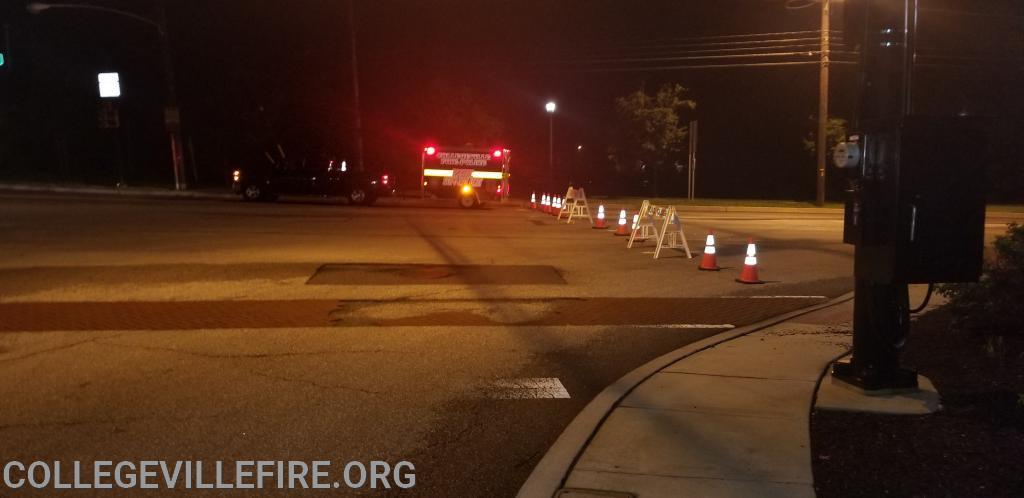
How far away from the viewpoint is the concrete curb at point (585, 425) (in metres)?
4.94

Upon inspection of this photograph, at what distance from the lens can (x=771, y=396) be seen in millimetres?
6629

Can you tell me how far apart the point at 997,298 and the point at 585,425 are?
14.1 feet

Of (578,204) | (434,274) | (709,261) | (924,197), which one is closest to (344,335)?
(434,274)

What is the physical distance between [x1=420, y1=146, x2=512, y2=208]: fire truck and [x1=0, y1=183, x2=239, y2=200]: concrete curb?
8.09 meters

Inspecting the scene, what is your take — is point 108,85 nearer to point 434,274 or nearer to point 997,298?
point 434,274

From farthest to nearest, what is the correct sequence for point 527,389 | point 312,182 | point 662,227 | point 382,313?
point 312,182 → point 662,227 → point 382,313 → point 527,389

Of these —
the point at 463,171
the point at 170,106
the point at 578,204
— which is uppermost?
the point at 170,106

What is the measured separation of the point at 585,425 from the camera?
5.94 metres

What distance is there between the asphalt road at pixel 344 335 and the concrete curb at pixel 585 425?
0.15 meters

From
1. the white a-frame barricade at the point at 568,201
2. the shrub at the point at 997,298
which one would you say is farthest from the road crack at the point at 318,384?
the white a-frame barricade at the point at 568,201

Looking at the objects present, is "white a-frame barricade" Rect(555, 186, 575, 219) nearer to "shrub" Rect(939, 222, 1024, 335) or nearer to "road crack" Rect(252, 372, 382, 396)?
"shrub" Rect(939, 222, 1024, 335)

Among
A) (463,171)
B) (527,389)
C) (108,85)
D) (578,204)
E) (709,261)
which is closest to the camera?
(527,389)

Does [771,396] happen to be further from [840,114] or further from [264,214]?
[840,114]

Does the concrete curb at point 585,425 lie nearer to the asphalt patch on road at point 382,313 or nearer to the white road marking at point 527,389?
the white road marking at point 527,389
